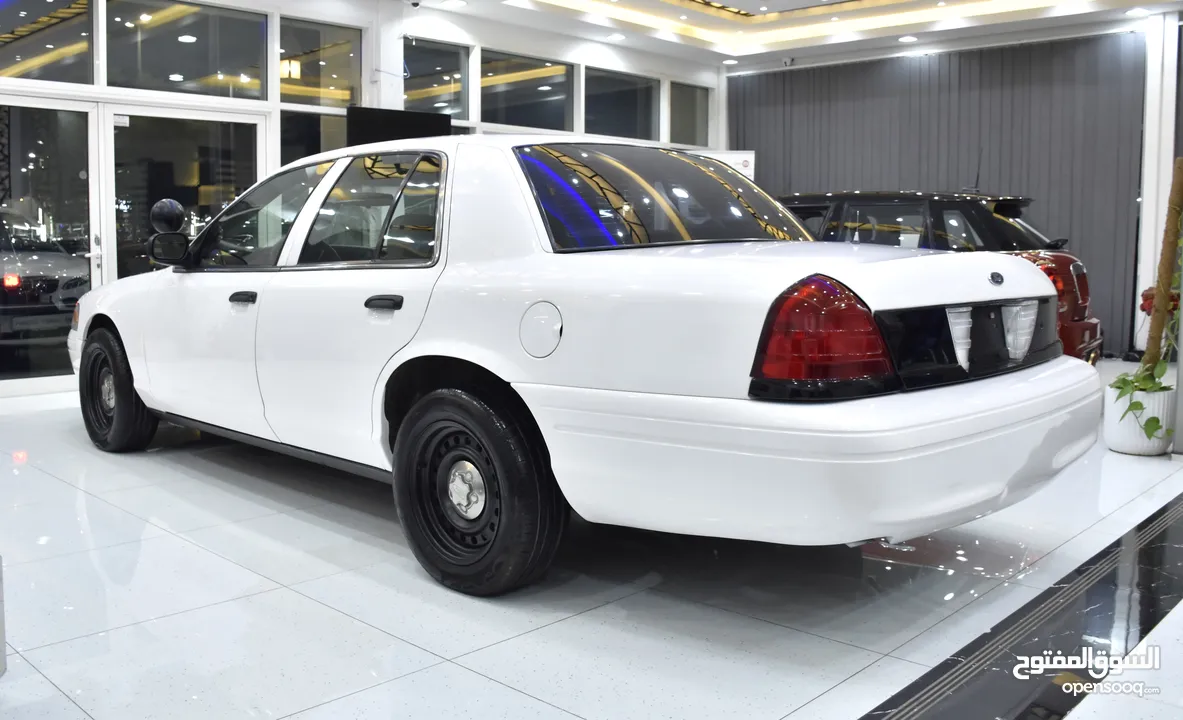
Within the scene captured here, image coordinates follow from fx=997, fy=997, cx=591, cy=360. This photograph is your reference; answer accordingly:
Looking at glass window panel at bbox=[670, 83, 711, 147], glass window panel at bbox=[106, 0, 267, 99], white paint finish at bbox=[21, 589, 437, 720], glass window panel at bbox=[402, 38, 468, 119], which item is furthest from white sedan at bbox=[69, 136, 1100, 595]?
glass window panel at bbox=[670, 83, 711, 147]

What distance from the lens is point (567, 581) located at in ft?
10.0

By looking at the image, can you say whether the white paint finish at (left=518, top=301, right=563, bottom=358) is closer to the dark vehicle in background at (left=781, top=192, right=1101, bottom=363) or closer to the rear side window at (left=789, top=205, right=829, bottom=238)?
the dark vehicle in background at (left=781, top=192, right=1101, bottom=363)

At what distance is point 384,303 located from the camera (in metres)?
3.04

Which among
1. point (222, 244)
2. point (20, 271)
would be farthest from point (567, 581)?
point (20, 271)

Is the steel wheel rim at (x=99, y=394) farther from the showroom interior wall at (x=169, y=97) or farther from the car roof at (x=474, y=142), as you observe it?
the showroom interior wall at (x=169, y=97)

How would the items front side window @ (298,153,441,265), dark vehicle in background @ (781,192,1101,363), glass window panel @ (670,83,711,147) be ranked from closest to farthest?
front side window @ (298,153,441,265)
dark vehicle in background @ (781,192,1101,363)
glass window panel @ (670,83,711,147)

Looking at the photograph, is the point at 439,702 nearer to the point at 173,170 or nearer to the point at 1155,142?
the point at 173,170

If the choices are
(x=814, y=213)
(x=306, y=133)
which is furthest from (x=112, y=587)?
(x=306, y=133)

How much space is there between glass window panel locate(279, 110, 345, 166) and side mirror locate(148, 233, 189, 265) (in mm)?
5302

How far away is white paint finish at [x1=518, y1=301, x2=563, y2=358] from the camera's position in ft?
8.45

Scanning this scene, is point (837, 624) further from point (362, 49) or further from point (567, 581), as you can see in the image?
point (362, 49)

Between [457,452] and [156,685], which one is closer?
[156,685]

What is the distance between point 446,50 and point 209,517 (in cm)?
806

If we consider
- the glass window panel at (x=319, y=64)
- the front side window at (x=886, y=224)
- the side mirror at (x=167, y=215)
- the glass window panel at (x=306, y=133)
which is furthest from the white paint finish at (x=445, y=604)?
the glass window panel at (x=319, y=64)
